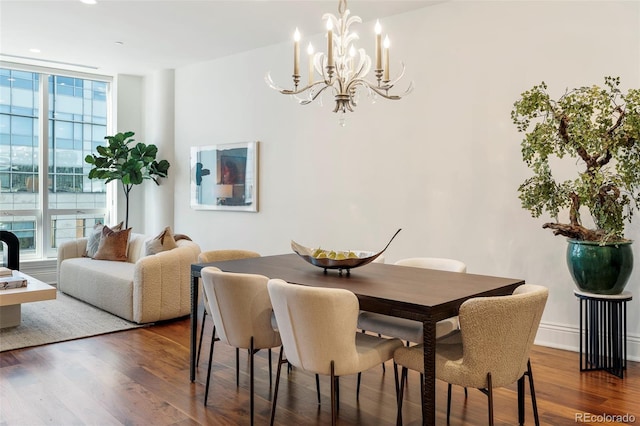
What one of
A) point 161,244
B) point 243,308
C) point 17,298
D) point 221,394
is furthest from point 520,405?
point 17,298

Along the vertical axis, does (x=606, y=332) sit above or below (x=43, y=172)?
below

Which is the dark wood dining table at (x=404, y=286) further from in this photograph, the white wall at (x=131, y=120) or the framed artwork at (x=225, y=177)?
the white wall at (x=131, y=120)

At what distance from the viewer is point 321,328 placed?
2.23 meters

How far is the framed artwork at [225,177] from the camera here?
6.21 m

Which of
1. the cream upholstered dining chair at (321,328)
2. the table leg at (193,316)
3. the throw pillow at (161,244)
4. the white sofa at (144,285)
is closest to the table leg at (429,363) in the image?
the cream upholstered dining chair at (321,328)

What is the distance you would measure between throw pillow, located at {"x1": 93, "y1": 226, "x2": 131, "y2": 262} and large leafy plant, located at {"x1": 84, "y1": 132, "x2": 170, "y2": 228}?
4.15 ft

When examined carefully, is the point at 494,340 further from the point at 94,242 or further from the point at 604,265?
the point at 94,242

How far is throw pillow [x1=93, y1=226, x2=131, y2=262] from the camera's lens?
576cm

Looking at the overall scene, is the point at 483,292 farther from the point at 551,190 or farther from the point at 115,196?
the point at 115,196

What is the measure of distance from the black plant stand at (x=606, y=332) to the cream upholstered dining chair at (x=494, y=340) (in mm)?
1443

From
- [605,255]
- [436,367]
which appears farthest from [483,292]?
[605,255]

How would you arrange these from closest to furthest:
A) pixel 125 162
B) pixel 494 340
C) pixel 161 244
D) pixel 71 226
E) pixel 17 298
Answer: pixel 494 340 → pixel 17 298 → pixel 161 244 → pixel 125 162 → pixel 71 226

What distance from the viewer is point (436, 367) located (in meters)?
2.29

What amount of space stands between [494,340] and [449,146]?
2.64 metres
